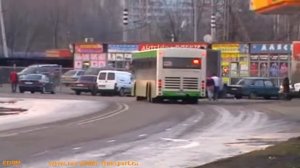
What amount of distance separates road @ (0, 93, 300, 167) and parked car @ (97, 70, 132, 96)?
893 inches

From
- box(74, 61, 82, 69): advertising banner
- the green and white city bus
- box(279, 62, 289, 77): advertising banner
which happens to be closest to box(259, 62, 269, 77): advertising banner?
box(279, 62, 289, 77): advertising banner

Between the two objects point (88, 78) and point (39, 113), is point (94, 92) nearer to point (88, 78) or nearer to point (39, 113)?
point (88, 78)

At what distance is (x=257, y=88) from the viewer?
48.4 m

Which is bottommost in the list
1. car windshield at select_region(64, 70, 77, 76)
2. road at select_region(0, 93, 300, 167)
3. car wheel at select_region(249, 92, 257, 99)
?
car wheel at select_region(249, 92, 257, 99)

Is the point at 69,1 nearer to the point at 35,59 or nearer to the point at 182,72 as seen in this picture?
the point at 35,59

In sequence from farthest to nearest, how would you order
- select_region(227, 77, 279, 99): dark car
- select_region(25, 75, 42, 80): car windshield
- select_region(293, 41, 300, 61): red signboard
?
1. select_region(25, 75, 42, 80): car windshield
2. select_region(227, 77, 279, 99): dark car
3. select_region(293, 41, 300, 61): red signboard

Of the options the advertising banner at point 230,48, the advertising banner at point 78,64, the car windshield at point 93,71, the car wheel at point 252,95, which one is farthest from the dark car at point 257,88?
the advertising banner at point 78,64

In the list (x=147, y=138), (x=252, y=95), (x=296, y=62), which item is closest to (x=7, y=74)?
(x=252, y=95)

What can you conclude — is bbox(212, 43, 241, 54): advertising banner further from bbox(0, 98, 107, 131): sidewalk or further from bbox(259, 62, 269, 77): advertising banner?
bbox(0, 98, 107, 131): sidewalk

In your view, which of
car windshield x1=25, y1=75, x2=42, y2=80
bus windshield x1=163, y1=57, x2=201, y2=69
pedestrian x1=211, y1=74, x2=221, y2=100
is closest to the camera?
bus windshield x1=163, y1=57, x2=201, y2=69

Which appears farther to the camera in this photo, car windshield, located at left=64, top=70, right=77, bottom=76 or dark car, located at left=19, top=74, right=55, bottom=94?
car windshield, located at left=64, top=70, right=77, bottom=76

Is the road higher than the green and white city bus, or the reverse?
the green and white city bus

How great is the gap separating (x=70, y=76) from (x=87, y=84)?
21.6ft

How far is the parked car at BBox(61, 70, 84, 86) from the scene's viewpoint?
56.0 metres
